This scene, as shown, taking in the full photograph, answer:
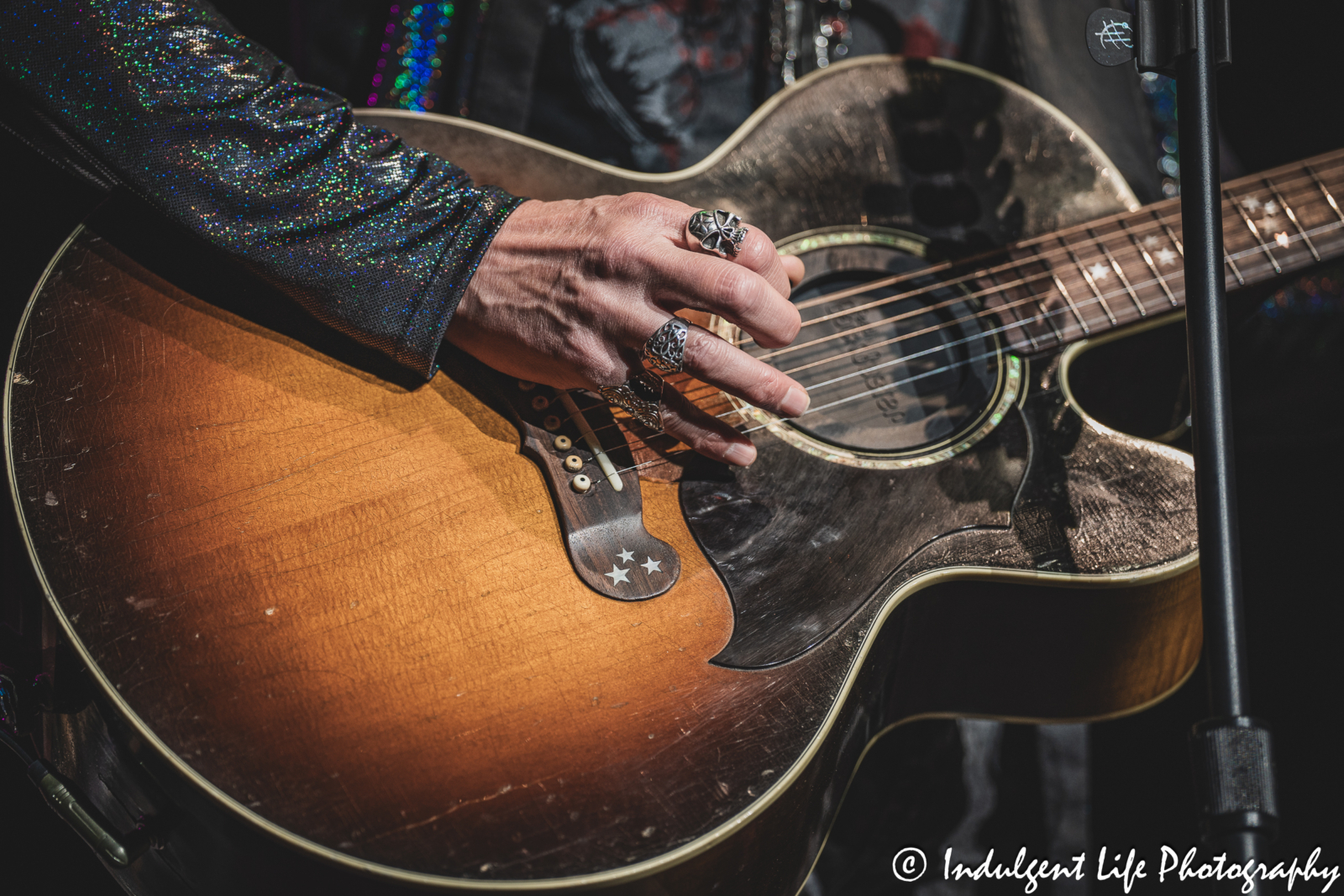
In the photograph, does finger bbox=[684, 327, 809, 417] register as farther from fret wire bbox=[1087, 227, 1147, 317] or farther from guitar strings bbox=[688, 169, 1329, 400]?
fret wire bbox=[1087, 227, 1147, 317]

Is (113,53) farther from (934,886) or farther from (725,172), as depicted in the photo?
(934,886)

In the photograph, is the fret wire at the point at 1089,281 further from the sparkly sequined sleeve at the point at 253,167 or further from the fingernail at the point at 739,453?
the sparkly sequined sleeve at the point at 253,167

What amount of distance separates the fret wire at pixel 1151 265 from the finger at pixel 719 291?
0.55 m

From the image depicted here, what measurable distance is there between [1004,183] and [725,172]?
386mm

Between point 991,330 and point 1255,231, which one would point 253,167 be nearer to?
point 991,330


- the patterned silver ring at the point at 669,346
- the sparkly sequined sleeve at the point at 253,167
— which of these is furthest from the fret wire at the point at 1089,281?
the sparkly sequined sleeve at the point at 253,167

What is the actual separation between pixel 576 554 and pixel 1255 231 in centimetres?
96

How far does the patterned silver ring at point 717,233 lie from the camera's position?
2.32 feet

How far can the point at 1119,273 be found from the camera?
0.94m

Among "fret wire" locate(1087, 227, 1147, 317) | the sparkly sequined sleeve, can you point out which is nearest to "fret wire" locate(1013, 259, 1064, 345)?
"fret wire" locate(1087, 227, 1147, 317)

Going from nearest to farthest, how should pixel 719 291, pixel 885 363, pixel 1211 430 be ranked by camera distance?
pixel 1211 430, pixel 719 291, pixel 885 363

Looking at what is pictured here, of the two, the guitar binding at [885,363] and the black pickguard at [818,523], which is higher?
the guitar binding at [885,363]

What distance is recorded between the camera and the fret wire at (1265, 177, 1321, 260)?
0.97 meters

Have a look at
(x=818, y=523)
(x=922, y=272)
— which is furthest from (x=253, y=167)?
(x=922, y=272)
